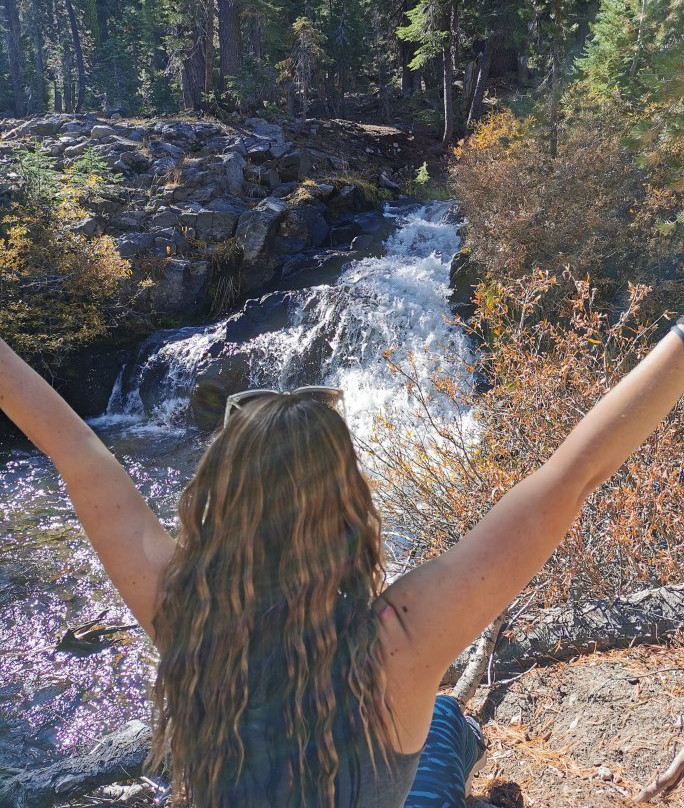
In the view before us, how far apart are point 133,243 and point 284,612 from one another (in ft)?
45.2

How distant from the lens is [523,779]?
2.84 metres

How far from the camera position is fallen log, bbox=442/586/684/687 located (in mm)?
3578

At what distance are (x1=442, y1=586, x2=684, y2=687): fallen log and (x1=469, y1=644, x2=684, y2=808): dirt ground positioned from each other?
102 mm

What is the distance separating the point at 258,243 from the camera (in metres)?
14.6

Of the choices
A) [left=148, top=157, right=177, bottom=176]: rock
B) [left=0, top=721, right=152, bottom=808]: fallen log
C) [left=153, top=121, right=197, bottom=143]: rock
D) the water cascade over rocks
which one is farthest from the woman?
[left=153, top=121, right=197, bottom=143]: rock

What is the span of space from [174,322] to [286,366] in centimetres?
317

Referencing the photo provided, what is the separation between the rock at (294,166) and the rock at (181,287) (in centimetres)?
514

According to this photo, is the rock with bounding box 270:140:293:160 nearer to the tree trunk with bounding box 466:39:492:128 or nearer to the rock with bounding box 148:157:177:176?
the rock with bounding box 148:157:177:176

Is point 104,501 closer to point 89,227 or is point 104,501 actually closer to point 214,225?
point 89,227

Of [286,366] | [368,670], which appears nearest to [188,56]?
[286,366]

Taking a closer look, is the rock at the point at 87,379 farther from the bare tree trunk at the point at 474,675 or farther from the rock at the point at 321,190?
the bare tree trunk at the point at 474,675

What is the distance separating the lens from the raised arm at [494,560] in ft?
3.53

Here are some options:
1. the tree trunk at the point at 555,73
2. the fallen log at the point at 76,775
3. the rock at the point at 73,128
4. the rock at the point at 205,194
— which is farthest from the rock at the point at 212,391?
the rock at the point at 73,128

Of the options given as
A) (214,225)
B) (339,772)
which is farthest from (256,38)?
(339,772)
